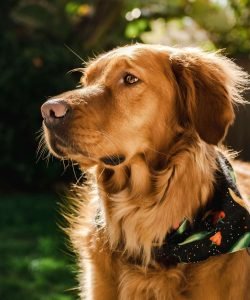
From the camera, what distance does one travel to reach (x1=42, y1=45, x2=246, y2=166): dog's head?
302 cm

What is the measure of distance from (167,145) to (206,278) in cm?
67

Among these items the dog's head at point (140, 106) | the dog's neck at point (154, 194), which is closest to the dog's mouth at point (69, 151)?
the dog's head at point (140, 106)

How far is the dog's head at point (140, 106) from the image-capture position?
3.02 metres

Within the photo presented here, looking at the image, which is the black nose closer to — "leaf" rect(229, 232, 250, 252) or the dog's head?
the dog's head

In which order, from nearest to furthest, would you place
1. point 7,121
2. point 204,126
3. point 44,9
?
point 204,126 → point 7,121 → point 44,9

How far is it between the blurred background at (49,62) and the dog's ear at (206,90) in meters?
2.98

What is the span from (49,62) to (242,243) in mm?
6919

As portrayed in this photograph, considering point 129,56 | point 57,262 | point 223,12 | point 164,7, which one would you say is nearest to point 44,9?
point 164,7

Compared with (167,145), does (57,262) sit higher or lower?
lower

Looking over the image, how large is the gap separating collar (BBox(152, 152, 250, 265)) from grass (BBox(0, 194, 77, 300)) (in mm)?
1312

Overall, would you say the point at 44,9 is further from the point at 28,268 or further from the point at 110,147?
the point at 110,147

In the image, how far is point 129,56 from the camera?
3.18 meters

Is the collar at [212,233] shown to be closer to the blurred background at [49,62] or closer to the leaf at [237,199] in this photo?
the leaf at [237,199]

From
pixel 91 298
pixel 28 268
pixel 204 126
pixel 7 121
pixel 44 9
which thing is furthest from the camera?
pixel 44 9
